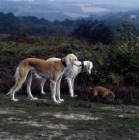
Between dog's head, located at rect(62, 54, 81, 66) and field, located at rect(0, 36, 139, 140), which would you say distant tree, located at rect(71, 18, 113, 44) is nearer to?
field, located at rect(0, 36, 139, 140)

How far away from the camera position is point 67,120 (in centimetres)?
948

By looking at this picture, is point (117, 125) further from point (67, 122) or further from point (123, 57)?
point (123, 57)

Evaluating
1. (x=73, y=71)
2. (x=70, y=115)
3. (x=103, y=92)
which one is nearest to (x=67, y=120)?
(x=70, y=115)

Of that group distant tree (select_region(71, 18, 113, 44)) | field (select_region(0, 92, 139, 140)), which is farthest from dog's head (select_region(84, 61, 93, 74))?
distant tree (select_region(71, 18, 113, 44))

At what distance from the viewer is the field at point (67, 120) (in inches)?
329

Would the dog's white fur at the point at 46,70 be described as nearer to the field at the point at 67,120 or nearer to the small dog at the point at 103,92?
the field at the point at 67,120

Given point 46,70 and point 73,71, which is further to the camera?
point 73,71

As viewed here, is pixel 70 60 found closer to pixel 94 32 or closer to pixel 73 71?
pixel 73 71

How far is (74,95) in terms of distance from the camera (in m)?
12.8

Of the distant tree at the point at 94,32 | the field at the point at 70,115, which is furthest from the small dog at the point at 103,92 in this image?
the distant tree at the point at 94,32

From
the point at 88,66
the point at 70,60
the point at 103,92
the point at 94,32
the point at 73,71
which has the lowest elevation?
the point at 103,92

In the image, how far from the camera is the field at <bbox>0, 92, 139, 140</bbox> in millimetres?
8359

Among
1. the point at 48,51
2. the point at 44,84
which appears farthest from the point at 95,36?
the point at 44,84

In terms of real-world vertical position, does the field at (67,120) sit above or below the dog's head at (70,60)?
below
